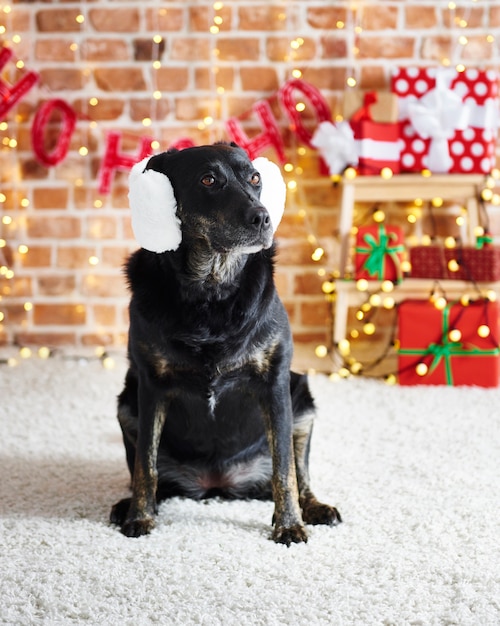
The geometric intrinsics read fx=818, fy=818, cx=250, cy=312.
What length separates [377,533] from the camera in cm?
161

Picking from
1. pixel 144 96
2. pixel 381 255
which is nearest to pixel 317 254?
pixel 381 255

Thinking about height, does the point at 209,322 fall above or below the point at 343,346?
above

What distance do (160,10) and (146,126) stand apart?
492 millimetres

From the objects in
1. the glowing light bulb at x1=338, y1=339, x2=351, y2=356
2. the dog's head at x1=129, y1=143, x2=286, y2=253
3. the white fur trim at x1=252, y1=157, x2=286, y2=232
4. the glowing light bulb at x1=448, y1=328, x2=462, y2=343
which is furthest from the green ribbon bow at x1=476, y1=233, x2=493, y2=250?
the dog's head at x1=129, y1=143, x2=286, y2=253

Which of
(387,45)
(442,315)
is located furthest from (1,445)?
(387,45)

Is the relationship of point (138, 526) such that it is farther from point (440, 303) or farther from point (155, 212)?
point (440, 303)

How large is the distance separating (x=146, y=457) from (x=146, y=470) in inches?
1.1

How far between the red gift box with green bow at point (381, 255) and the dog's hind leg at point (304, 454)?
132 centimetres

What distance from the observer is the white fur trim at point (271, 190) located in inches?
64.5

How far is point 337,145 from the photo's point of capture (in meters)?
3.21

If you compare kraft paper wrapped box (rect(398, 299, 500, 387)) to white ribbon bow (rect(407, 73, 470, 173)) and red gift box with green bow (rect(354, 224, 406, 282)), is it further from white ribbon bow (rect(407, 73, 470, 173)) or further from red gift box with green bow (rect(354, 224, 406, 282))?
white ribbon bow (rect(407, 73, 470, 173))

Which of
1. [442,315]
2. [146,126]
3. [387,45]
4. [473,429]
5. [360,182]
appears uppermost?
[387,45]

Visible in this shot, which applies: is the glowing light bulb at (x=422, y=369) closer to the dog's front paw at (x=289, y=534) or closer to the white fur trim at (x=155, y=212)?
the dog's front paw at (x=289, y=534)

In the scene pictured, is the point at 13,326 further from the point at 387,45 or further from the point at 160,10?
the point at 387,45
